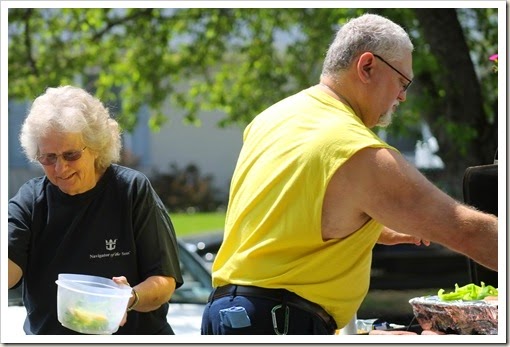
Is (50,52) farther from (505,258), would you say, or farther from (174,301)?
(505,258)

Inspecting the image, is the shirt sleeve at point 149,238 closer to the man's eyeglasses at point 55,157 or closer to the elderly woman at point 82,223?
the elderly woman at point 82,223

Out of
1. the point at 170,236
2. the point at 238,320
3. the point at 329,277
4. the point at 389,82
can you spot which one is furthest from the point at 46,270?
the point at 389,82

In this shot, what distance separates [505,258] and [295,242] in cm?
63

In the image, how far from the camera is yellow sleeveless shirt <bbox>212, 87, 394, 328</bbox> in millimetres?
2578

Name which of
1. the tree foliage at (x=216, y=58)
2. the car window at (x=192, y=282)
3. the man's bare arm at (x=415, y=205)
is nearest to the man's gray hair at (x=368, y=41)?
the man's bare arm at (x=415, y=205)

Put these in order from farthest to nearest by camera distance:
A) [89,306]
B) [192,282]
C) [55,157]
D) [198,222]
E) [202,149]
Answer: [202,149], [198,222], [192,282], [55,157], [89,306]

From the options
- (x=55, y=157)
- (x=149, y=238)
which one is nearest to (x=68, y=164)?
(x=55, y=157)

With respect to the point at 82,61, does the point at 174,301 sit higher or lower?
lower

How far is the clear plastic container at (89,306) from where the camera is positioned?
2809 millimetres

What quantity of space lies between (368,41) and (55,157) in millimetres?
1083

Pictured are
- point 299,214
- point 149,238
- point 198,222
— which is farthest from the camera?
point 198,222

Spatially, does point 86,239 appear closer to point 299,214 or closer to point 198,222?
point 299,214

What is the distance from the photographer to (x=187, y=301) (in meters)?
5.48

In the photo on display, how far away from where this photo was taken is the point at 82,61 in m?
10.1
